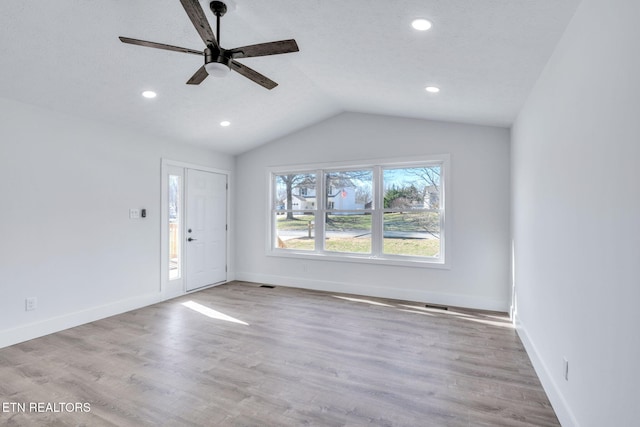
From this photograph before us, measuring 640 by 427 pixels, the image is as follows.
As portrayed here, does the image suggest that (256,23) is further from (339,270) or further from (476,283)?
(476,283)

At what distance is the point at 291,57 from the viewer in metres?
3.49

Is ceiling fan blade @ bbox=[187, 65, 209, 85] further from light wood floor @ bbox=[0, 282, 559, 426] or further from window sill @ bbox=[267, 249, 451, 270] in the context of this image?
window sill @ bbox=[267, 249, 451, 270]

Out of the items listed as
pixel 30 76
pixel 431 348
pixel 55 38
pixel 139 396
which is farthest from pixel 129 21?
pixel 431 348

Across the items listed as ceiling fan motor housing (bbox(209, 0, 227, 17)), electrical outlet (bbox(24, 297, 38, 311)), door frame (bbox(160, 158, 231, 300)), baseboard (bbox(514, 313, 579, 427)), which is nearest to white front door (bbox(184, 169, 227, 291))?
door frame (bbox(160, 158, 231, 300))

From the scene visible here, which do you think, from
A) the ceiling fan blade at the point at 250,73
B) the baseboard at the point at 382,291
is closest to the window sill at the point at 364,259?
the baseboard at the point at 382,291

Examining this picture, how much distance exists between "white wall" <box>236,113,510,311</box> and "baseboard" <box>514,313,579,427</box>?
4.32ft

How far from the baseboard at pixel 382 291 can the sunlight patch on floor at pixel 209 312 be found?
1.52 meters

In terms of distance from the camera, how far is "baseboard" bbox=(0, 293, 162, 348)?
3.35 meters

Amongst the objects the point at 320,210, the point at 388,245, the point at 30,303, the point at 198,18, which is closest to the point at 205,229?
the point at 320,210

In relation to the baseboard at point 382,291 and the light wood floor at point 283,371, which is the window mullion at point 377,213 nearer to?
the baseboard at point 382,291

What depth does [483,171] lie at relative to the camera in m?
4.54

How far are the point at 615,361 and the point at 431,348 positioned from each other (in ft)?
6.49

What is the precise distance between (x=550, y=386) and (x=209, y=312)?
12.1 ft

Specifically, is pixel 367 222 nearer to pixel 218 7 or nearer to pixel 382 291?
pixel 382 291
